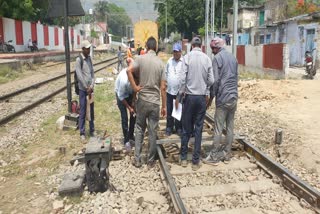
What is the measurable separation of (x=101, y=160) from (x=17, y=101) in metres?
9.09

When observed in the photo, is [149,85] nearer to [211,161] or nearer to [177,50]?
[177,50]

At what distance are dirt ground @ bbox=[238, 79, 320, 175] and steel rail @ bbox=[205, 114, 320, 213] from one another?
748 mm

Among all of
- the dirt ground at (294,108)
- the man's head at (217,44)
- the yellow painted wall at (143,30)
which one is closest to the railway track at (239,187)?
the dirt ground at (294,108)

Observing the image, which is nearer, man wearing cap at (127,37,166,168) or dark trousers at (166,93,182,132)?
man wearing cap at (127,37,166,168)

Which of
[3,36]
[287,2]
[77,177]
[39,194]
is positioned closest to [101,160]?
[77,177]

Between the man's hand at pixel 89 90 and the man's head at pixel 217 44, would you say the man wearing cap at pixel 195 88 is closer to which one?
the man's head at pixel 217 44

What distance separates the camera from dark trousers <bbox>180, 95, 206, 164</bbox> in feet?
18.8

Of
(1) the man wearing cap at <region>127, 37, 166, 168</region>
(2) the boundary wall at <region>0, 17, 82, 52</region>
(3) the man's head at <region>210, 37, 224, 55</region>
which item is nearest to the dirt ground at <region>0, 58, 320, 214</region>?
(1) the man wearing cap at <region>127, 37, 166, 168</region>

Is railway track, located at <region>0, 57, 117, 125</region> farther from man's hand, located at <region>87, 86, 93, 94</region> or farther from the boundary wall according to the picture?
the boundary wall

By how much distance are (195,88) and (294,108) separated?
19.4 feet

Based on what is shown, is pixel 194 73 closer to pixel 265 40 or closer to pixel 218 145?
pixel 218 145

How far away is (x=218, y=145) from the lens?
610 cm

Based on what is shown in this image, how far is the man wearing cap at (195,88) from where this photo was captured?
5.66 meters

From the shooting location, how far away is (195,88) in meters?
5.66
